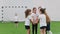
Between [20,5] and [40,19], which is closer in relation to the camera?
[40,19]

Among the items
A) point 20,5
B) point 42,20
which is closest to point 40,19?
point 42,20

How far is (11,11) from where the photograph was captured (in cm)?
3788

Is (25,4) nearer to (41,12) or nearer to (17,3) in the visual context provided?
(17,3)

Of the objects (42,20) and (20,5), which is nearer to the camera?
(42,20)

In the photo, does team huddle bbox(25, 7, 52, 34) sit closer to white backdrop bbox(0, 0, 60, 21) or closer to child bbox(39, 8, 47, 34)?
child bbox(39, 8, 47, 34)

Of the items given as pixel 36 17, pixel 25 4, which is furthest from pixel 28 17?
pixel 25 4

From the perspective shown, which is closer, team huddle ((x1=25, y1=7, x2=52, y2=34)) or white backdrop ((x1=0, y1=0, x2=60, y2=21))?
team huddle ((x1=25, y1=7, x2=52, y2=34))

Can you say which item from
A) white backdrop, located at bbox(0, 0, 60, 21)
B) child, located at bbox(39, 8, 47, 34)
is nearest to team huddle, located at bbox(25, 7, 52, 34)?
child, located at bbox(39, 8, 47, 34)

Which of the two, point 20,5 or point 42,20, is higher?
point 42,20

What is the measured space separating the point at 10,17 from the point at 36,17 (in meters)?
22.7

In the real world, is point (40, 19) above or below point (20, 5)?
above

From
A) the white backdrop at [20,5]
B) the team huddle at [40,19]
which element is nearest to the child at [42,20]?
the team huddle at [40,19]

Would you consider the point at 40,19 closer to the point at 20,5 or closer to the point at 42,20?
the point at 42,20

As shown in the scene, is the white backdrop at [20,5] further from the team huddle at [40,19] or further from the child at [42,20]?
the child at [42,20]
